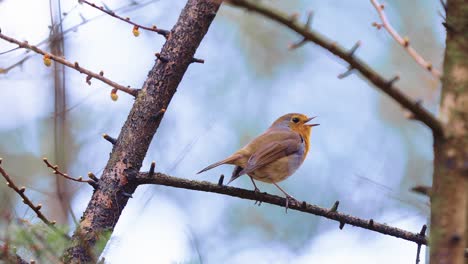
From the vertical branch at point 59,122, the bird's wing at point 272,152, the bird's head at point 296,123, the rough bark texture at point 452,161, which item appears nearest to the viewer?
the rough bark texture at point 452,161

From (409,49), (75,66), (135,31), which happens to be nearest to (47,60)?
(75,66)

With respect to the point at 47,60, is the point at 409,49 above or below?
below

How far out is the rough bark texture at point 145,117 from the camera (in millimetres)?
3305

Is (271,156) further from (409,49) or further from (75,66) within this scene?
(409,49)

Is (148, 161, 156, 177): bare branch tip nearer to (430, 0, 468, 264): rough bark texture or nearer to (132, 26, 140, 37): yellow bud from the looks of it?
→ (132, 26, 140, 37): yellow bud

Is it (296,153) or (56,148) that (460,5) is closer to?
(56,148)

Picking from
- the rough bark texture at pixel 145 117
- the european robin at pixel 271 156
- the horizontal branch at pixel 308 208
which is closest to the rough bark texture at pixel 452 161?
the horizontal branch at pixel 308 208

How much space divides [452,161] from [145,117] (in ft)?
7.59

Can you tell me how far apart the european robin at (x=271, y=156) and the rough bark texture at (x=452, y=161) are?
10.8 feet

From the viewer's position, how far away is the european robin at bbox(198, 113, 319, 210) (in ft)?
16.4

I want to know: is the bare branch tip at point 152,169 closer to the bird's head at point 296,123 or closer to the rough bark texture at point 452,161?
the rough bark texture at point 452,161

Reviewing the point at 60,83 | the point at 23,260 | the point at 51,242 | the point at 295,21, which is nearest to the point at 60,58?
the point at 60,83

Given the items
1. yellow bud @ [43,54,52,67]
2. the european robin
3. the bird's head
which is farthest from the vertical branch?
the bird's head

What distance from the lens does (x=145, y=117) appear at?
353 centimetres
